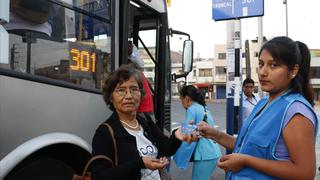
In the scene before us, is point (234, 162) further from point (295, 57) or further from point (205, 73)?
point (205, 73)

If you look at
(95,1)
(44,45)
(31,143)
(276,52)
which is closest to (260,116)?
(276,52)

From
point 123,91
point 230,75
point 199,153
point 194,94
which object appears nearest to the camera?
point 123,91

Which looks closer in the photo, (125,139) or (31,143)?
(125,139)

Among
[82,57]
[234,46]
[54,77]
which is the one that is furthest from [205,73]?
[54,77]

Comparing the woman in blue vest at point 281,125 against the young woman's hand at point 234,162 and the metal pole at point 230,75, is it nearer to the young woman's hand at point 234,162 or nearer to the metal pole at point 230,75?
the young woman's hand at point 234,162

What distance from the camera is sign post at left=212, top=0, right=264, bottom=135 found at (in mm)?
7961

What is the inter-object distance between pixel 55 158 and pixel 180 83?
3.63m

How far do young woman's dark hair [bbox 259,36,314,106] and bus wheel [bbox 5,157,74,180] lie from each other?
5.42ft

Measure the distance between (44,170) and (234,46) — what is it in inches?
237

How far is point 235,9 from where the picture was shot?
805cm

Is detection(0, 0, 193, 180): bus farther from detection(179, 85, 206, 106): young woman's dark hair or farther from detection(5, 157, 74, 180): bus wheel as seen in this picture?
detection(179, 85, 206, 106): young woman's dark hair

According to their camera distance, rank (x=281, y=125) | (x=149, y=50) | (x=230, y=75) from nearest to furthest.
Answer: (x=281, y=125) < (x=149, y=50) < (x=230, y=75)

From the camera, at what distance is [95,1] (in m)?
3.68

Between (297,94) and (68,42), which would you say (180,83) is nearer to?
(68,42)
